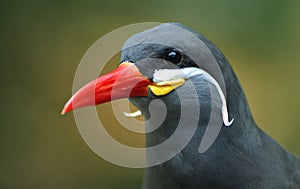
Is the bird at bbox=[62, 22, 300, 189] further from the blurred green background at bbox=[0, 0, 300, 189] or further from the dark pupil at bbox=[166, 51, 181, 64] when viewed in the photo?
the blurred green background at bbox=[0, 0, 300, 189]

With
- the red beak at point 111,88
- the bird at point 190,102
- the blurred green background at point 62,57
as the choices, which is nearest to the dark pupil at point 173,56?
the bird at point 190,102

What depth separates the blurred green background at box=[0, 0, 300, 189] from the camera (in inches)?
150

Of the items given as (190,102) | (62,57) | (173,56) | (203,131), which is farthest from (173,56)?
(62,57)

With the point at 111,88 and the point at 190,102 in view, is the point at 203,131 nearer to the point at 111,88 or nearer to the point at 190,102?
the point at 190,102

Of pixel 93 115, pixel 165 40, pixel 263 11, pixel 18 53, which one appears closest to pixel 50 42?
pixel 18 53

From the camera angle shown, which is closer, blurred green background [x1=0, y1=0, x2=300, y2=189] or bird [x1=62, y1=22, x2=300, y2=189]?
bird [x1=62, y1=22, x2=300, y2=189]

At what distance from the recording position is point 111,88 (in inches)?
74.5

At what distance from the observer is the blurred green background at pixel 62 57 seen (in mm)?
3812

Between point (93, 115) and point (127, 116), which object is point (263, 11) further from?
point (127, 116)

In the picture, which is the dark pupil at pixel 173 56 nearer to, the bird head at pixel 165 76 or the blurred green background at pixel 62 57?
the bird head at pixel 165 76

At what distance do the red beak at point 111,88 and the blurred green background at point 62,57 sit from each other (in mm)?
1943

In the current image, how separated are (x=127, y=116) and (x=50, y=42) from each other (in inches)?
73.0

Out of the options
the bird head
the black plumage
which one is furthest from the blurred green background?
the bird head

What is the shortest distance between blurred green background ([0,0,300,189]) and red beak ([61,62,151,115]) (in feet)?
6.38
